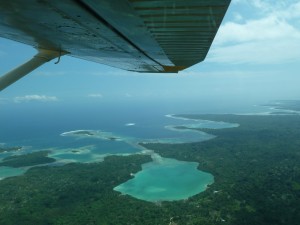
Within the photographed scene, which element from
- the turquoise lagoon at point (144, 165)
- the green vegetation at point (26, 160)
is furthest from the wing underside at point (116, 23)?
the green vegetation at point (26, 160)

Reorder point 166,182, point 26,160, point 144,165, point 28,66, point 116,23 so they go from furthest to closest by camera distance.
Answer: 1. point 26,160
2. point 144,165
3. point 166,182
4. point 28,66
5. point 116,23

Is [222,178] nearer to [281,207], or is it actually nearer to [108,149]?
[281,207]

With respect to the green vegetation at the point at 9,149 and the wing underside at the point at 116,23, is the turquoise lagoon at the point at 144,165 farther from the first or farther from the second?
the wing underside at the point at 116,23

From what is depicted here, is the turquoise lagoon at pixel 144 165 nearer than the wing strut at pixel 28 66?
No

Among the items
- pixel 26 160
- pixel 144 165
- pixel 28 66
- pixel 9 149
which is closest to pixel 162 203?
pixel 144 165

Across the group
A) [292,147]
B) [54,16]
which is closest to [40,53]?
[54,16]

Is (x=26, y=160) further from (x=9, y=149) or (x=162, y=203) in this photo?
(x=162, y=203)
